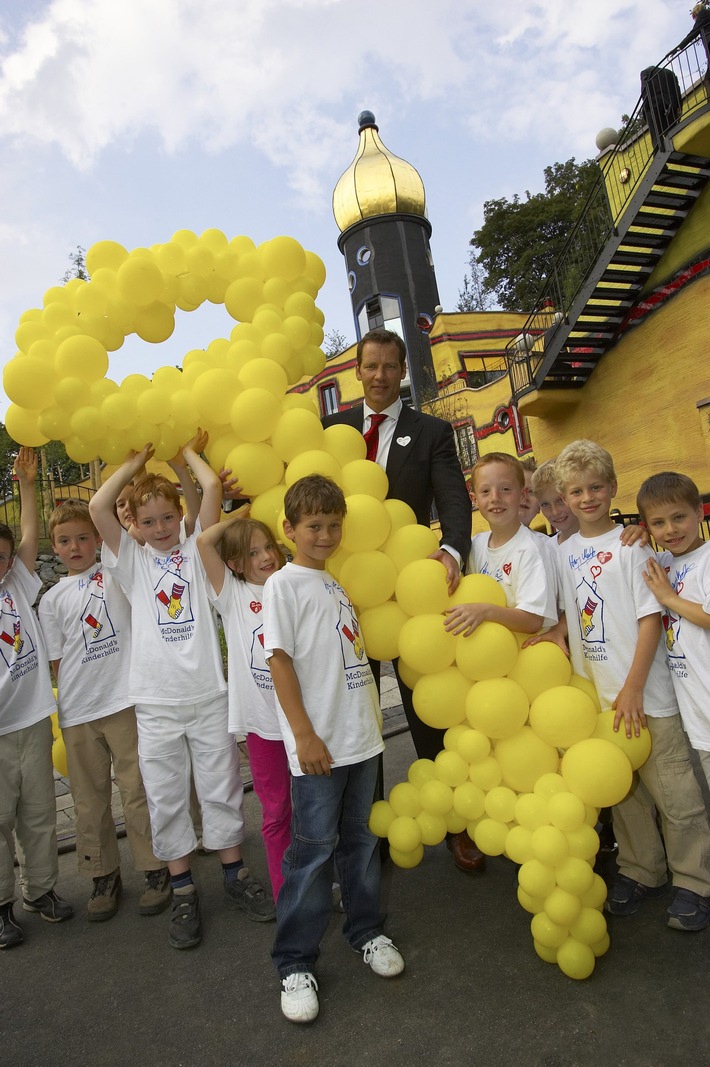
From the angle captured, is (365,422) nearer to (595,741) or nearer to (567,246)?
(595,741)

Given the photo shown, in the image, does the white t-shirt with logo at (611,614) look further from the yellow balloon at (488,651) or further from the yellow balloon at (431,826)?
the yellow balloon at (431,826)

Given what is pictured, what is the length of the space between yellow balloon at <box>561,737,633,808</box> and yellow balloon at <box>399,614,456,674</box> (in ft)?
1.83

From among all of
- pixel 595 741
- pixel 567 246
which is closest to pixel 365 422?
pixel 595 741

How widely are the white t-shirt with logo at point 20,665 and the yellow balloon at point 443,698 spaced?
1789 millimetres

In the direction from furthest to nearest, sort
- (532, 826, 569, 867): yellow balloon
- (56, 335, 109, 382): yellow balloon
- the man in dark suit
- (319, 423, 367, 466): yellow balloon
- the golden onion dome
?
the golden onion dome → the man in dark suit → (319, 423, 367, 466): yellow balloon → (56, 335, 109, 382): yellow balloon → (532, 826, 569, 867): yellow balloon

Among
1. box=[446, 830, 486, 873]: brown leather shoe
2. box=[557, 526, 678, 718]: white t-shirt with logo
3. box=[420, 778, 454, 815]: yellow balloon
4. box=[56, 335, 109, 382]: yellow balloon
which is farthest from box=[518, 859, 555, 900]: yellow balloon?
box=[56, 335, 109, 382]: yellow balloon

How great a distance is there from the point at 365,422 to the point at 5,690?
2.06 m

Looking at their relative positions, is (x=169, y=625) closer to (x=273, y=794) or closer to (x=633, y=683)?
(x=273, y=794)

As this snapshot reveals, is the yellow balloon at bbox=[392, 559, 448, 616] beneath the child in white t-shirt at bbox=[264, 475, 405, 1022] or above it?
above

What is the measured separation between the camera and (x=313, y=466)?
2.72 metres

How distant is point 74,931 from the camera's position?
307 centimetres

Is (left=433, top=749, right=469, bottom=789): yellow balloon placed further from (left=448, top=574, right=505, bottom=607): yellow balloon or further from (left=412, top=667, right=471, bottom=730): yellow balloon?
(left=448, top=574, right=505, bottom=607): yellow balloon

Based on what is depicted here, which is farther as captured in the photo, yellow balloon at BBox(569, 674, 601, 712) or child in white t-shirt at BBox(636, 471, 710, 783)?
yellow balloon at BBox(569, 674, 601, 712)

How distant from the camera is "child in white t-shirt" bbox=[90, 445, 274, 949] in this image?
293 cm
